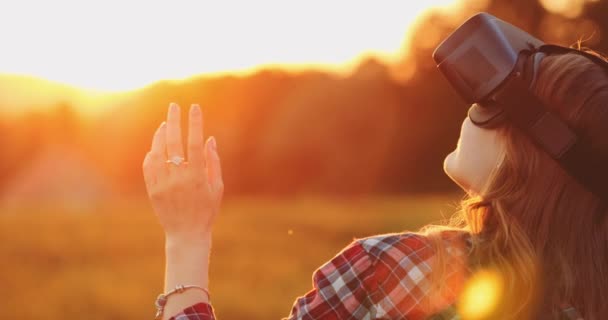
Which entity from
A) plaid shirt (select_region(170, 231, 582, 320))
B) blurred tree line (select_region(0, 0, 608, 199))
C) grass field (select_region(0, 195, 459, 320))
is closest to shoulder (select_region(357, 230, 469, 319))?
plaid shirt (select_region(170, 231, 582, 320))

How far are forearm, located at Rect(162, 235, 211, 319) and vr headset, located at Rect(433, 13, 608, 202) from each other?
2.12 ft

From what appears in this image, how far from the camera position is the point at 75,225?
1231 cm

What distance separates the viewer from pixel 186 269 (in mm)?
1652

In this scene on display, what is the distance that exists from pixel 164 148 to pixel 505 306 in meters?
0.80

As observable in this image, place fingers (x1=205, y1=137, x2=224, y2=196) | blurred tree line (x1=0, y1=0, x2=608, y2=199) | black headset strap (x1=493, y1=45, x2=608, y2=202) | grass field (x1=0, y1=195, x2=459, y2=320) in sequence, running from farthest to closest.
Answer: blurred tree line (x1=0, y1=0, x2=608, y2=199) < grass field (x1=0, y1=195, x2=459, y2=320) < fingers (x1=205, y1=137, x2=224, y2=196) < black headset strap (x1=493, y1=45, x2=608, y2=202)

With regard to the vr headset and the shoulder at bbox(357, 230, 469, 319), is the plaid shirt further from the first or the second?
the vr headset

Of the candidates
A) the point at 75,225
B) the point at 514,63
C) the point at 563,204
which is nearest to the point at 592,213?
the point at 563,204

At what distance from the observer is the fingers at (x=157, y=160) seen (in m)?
1.67

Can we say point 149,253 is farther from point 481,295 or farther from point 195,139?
point 481,295

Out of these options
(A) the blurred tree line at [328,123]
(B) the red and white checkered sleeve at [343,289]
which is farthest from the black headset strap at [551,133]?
(A) the blurred tree line at [328,123]

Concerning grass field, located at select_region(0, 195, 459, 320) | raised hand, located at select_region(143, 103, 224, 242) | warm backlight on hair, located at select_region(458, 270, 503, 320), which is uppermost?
grass field, located at select_region(0, 195, 459, 320)

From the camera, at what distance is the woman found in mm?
1573

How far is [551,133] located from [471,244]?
306mm

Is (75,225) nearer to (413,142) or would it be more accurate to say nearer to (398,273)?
(413,142)
